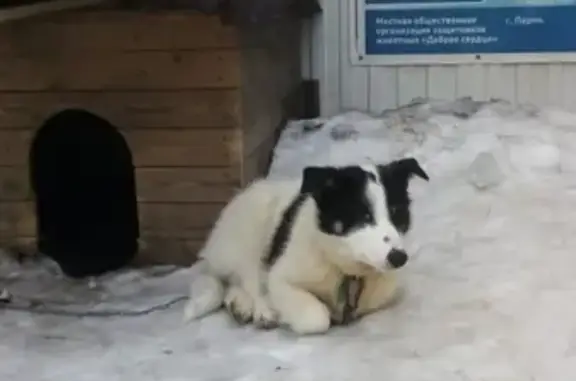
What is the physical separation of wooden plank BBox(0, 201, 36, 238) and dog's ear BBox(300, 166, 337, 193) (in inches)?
35.3

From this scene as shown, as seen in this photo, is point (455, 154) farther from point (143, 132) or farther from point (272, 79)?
point (143, 132)

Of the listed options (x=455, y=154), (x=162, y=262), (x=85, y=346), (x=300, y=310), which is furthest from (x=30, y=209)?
(x=455, y=154)

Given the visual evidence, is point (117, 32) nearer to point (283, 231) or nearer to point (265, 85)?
point (265, 85)

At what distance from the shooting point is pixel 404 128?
2.72 m

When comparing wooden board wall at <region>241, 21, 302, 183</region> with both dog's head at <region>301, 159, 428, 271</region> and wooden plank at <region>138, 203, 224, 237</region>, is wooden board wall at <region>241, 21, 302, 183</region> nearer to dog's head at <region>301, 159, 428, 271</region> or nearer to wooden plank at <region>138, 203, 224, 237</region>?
wooden plank at <region>138, 203, 224, 237</region>

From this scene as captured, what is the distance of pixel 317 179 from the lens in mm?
1707

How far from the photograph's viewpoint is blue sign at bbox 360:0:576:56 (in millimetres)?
2801

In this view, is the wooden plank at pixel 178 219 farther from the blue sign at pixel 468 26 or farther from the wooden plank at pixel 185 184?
the blue sign at pixel 468 26

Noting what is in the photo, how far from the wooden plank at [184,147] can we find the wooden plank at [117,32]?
0.19m

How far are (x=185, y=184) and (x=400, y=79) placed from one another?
3.08ft

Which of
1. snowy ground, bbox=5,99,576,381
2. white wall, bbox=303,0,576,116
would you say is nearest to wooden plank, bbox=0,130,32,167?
snowy ground, bbox=5,99,576,381

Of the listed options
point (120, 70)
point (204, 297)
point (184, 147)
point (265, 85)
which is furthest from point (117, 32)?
point (204, 297)

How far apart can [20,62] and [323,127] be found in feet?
2.78

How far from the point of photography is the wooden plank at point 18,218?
236 centimetres
